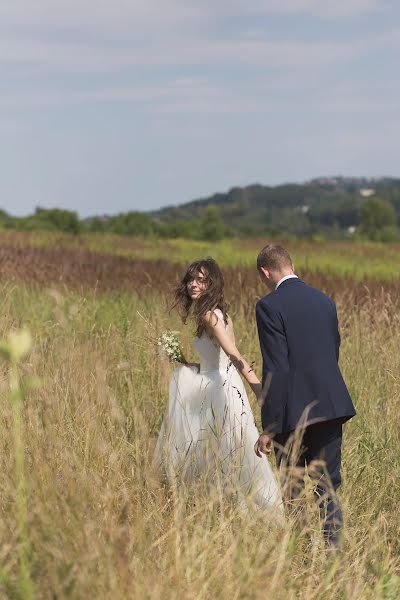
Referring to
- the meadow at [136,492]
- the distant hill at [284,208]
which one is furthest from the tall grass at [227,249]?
the distant hill at [284,208]

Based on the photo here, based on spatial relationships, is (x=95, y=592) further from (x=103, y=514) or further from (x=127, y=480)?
(x=127, y=480)

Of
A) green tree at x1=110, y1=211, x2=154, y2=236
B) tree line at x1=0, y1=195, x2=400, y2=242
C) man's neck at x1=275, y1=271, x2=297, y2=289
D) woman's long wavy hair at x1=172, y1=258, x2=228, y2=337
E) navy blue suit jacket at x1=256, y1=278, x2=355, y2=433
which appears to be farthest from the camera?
green tree at x1=110, y1=211, x2=154, y2=236

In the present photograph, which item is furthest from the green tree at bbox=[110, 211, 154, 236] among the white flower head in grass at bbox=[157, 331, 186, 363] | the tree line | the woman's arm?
the woman's arm

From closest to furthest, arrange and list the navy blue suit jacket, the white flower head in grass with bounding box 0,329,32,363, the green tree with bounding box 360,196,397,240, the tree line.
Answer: the white flower head in grass with bounding box 0,329,32,363
the navy blue suit jacket
the tree line
the green tree with bounding box 360,196,397,240

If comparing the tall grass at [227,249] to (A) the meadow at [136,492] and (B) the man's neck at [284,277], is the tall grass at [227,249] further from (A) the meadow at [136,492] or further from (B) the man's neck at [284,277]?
(B) the man's neck at [284,277]

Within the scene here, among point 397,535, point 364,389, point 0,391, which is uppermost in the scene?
point 0,391

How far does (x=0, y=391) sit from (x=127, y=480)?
3.85 feet

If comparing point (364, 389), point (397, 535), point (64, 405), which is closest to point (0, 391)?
point (64, 405)

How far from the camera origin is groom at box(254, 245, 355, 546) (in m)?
4.09

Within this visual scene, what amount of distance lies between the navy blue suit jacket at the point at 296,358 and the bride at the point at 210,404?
1.31 feet

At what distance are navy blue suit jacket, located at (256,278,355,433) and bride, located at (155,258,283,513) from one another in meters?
0.40

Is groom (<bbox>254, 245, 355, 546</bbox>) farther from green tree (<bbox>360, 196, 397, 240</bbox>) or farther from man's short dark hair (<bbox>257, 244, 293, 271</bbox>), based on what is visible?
green tree (<bbox>360, 196, 397, 240</bbox>)

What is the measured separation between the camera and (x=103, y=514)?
324 centimetres

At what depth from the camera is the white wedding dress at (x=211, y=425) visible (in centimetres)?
466
